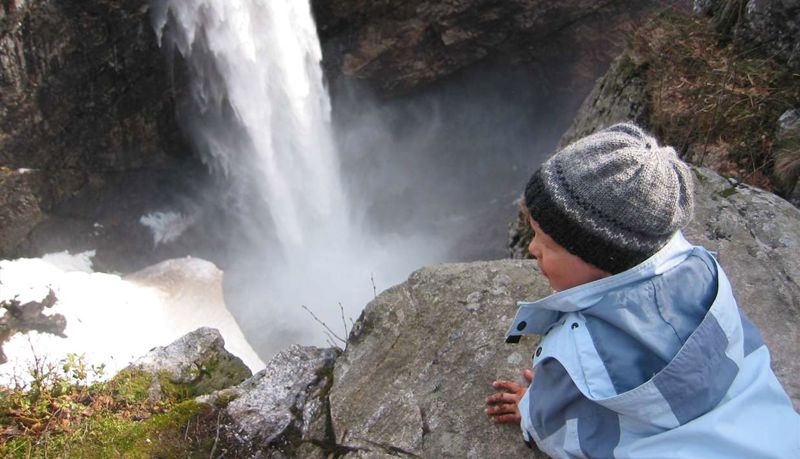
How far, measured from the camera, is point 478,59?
48.6 ft

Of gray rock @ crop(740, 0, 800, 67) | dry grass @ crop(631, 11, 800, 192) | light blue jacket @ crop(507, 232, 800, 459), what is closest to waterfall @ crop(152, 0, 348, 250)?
dry grass @ crop(631, 11, 800, 192)

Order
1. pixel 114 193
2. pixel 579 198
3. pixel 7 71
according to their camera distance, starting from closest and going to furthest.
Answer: pixel 579 198
pixel 7 71
pixel 114 193

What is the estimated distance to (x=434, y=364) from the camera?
2756 mm

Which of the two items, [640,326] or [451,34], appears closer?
[640,326]

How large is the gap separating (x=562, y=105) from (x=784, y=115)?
12294 mm

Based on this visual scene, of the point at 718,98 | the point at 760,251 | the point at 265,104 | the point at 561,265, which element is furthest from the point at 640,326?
the point at 265,104

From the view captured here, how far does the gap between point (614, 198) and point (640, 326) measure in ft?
1.14

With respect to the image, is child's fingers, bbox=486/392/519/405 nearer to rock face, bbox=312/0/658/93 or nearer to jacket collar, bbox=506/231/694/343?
jacket collar, bbox=506/231/694/343

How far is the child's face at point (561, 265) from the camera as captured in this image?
5.11ft

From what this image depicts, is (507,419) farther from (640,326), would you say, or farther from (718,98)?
(718,98)

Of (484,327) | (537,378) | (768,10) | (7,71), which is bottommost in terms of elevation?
(484,327)

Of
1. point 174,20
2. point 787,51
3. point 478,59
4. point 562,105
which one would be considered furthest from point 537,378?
point 562,105

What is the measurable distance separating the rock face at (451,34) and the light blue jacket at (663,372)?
39.7 ft

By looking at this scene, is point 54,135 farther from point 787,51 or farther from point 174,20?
point 787,51
